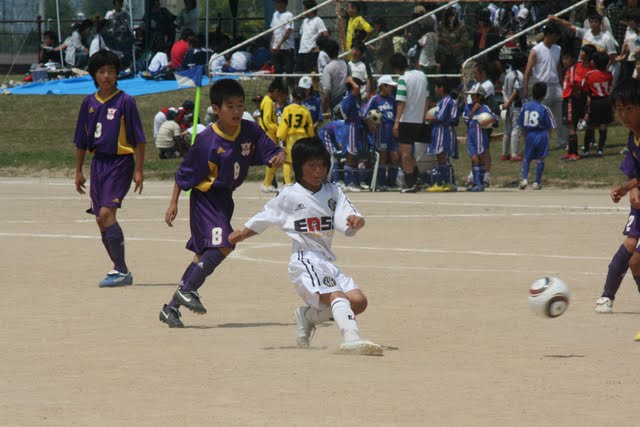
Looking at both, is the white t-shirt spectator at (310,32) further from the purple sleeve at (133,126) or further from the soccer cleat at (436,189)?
the purple sleeve at (133,126)

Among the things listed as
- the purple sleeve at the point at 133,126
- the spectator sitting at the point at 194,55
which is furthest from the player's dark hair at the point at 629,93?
the spectator sitting at the point at 194,55

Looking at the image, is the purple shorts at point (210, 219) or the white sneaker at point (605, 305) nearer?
the purple shorts at point (210, 219)

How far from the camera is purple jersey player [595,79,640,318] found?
8.50 meters

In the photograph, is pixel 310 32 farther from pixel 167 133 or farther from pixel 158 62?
pixel 158 62

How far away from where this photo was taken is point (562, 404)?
6172 millimetres

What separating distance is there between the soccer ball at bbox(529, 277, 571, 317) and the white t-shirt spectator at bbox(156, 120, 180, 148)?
16714 mm

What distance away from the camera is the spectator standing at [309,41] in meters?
24.8

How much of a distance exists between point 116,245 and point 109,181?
552 mm

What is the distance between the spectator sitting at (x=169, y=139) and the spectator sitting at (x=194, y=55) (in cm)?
357

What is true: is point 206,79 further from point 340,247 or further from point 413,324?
point 413,324

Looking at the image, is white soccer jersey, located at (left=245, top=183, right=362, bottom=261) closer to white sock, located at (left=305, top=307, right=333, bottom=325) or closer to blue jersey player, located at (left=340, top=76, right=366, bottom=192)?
white sock, located at (left=305, top=307, right=333, bottom=325)

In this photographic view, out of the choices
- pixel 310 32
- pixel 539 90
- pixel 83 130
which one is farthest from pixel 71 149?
pixel 83 130

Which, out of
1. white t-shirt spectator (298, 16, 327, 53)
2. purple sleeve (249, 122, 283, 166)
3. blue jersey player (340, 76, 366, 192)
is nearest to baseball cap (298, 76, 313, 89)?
blue jersey player (340, 76, 366, 192)

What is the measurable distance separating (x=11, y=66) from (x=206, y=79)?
9.93 m
